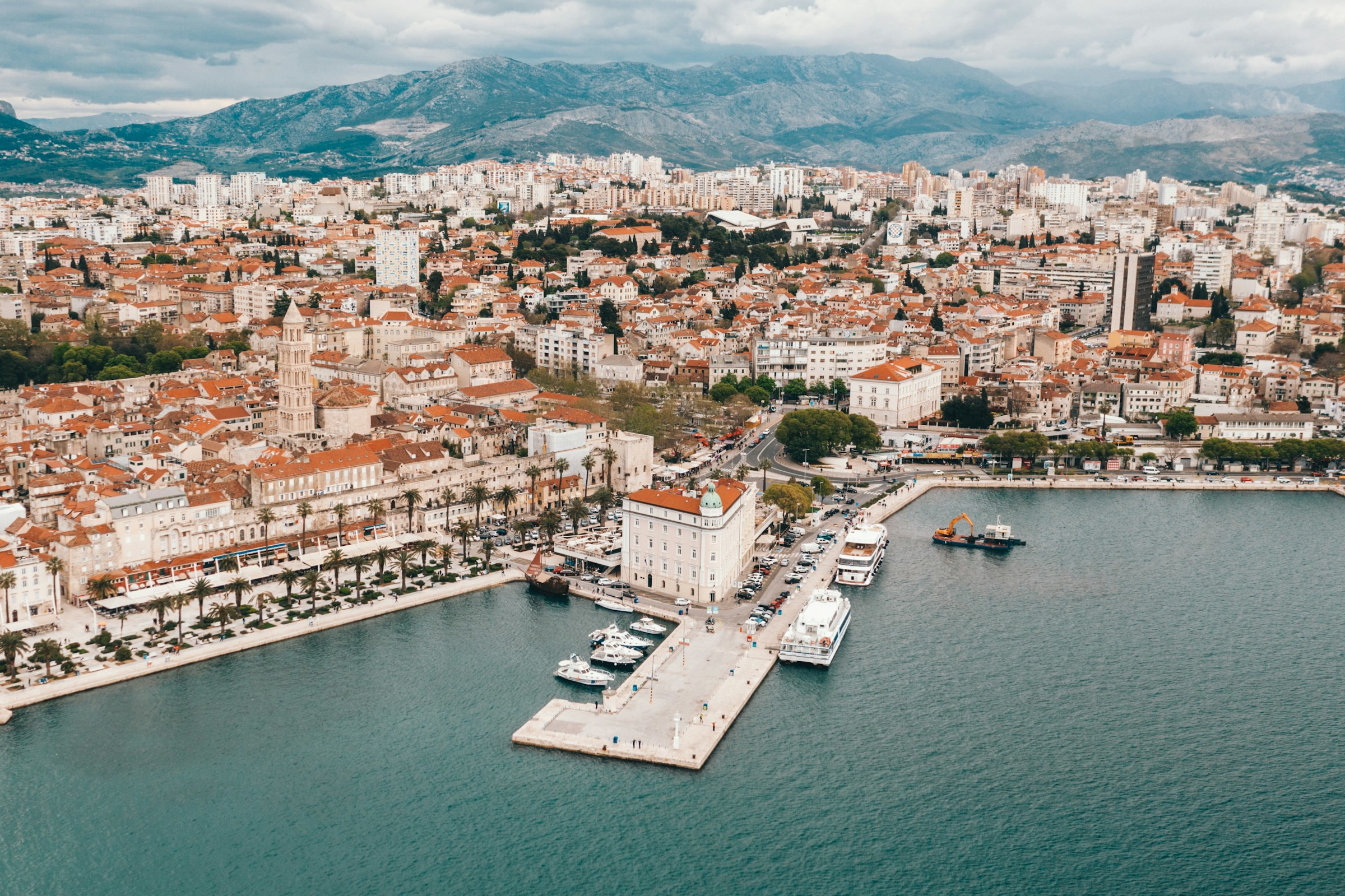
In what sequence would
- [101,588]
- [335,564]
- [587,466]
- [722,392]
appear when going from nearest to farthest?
[101,588], [335,564], [587,466], [722,392]

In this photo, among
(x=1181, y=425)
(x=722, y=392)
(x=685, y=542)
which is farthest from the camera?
(x=722, y=392)

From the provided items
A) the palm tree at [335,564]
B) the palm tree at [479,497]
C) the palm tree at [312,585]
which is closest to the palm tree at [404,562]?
the palm tree at [335,564]

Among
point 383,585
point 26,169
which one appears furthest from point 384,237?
point 26,169

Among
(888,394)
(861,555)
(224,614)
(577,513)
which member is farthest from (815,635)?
(888,394)

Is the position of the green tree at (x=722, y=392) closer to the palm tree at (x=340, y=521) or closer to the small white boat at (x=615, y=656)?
the palm tree at (x=340, y=521)

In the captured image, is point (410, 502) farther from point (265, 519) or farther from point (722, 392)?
point (722, 392)

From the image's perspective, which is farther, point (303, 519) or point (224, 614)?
point (303, 519)
